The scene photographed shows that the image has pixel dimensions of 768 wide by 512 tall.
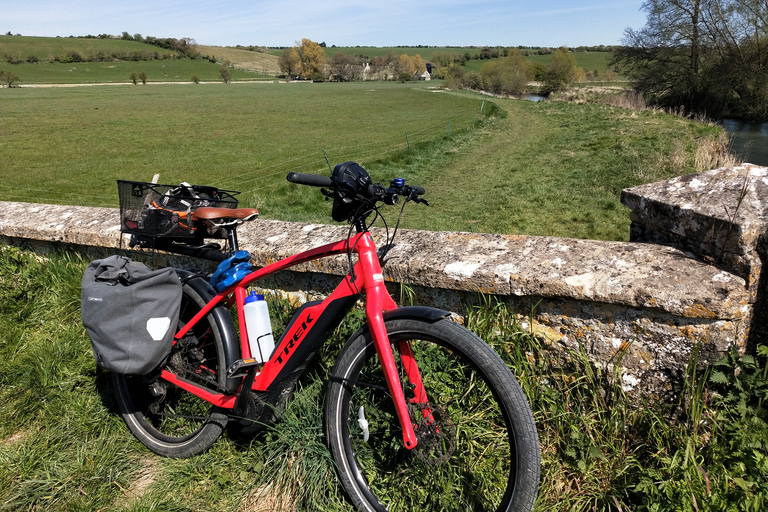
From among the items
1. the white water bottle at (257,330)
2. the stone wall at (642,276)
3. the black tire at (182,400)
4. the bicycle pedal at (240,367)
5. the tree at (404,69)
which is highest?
the tree at (404,69)

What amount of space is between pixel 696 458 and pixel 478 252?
1277 millimetres

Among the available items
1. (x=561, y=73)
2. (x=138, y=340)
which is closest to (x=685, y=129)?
Answer: (x=138, y=340)

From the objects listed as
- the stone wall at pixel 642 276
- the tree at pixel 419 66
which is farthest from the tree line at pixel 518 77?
the stone wall at pixel 642 276

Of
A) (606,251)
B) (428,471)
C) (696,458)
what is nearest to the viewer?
(696,458)

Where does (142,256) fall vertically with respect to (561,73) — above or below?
below

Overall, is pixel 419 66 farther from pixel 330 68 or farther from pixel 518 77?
pixel 518 77

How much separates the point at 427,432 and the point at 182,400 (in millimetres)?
1660

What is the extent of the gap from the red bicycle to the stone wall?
0.41 m

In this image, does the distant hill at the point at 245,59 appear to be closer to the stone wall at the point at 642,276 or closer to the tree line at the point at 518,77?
the tree line at the point at 518,77

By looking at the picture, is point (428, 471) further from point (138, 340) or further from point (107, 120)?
point (107, 120)

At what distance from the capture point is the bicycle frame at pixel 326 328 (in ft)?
6.75

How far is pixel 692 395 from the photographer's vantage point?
2080mm

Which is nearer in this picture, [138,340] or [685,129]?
[138,340]

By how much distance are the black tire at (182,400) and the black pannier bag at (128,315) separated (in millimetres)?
201
